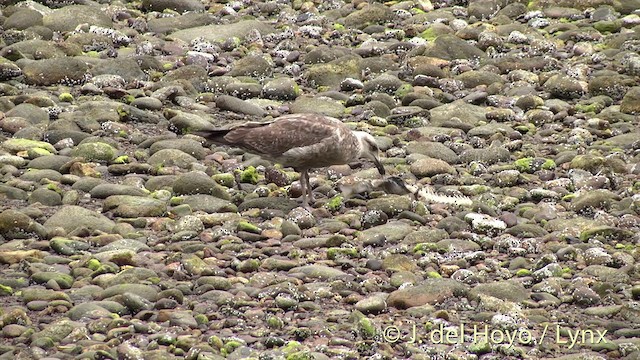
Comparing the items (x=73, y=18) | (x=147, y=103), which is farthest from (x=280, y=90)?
(x=73, y=18)

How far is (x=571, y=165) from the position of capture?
14031 mm

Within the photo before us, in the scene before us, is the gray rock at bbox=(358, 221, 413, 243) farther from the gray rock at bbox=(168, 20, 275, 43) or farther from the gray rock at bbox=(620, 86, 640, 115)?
the gray rock at bbox=(168, 20, 275, 43)

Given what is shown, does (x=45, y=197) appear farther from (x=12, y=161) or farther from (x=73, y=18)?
(x=73, y=18)

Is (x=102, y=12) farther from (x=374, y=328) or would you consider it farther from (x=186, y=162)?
(x=374, y=328)

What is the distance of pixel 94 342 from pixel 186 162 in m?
5.14

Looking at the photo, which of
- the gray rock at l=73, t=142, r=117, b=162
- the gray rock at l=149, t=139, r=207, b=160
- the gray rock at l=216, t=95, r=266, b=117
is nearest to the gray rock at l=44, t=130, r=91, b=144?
the gray rock at l=73, t=142, r=117, b=162

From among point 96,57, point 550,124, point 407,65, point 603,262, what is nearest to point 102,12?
point 96,57

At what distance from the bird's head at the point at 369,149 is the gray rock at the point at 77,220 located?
10.7 feet

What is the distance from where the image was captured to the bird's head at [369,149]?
13.1 meters

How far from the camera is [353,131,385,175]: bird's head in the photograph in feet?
43.1

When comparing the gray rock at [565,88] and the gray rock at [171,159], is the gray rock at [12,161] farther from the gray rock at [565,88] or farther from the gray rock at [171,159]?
the gray rock at [565,88]

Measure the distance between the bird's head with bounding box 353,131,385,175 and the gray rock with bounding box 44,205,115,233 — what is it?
325 centimetres

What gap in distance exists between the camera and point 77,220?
11.4 meters

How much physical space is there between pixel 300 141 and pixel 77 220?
2.76m
